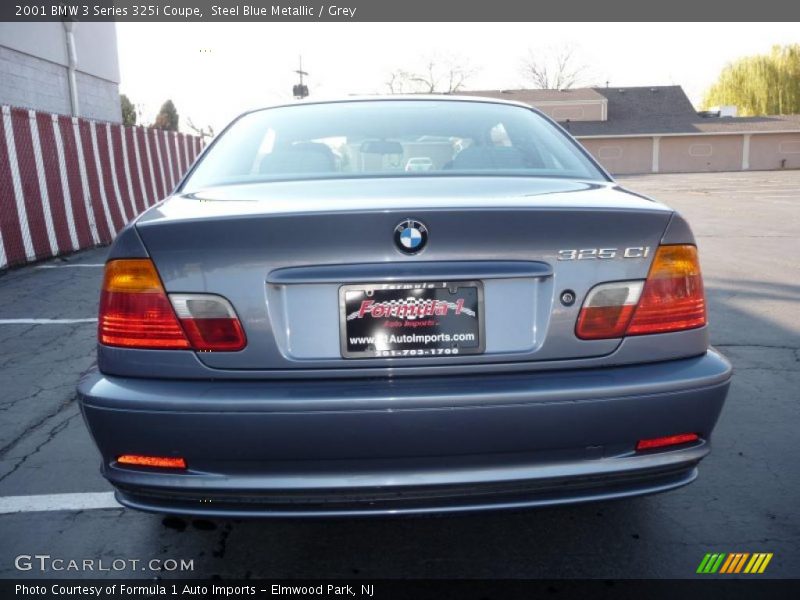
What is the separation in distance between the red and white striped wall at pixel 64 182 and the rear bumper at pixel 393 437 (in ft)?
22.5

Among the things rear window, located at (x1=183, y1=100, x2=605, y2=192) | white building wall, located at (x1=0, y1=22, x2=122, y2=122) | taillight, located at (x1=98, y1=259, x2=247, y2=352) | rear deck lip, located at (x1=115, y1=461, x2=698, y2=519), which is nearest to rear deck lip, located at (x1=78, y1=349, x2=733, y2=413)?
taillight, located at (x1=98, y1=259, x2=247, y2=352)

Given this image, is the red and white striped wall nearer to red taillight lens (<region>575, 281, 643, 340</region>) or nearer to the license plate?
the license plate

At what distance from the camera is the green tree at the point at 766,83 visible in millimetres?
58594

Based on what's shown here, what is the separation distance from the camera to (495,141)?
3154 millimetres

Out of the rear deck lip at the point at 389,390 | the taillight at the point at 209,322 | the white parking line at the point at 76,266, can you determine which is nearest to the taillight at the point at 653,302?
the rear deck lip at the point at 389,390

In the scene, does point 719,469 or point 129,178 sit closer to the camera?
point 719,469

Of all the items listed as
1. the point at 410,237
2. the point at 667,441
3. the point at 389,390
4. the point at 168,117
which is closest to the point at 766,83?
the point at 168,117

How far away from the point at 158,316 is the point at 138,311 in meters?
0.07

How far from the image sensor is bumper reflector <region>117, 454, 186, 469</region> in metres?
2.03

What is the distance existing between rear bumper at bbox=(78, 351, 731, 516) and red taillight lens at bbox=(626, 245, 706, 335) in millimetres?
133

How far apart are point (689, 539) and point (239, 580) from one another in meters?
1.48

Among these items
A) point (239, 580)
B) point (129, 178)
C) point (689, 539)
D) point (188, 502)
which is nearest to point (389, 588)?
point (239, 580)

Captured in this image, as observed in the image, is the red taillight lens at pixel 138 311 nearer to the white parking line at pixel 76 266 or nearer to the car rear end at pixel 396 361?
the car rear end at pixel 396 361

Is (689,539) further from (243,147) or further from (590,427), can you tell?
(243,147)
